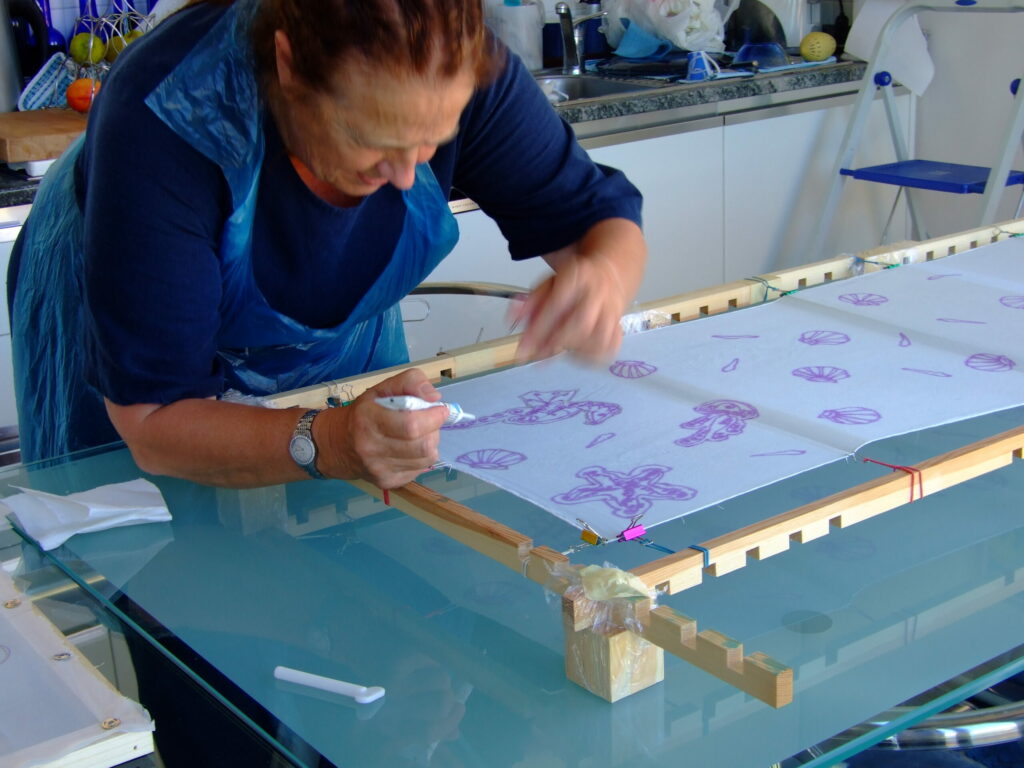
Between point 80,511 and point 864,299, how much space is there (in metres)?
0.95

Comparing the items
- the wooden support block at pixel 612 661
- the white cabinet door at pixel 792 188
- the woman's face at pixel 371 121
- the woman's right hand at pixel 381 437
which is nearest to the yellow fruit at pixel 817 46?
the white cabinet door at pixel 792 188

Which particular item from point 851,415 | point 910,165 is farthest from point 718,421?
point 910,165

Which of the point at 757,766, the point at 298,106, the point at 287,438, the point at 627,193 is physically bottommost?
the point at 757,766

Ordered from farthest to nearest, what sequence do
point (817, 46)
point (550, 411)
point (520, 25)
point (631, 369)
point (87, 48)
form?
point (817, 46) → point (520, 25) → point (87, 48) → point (631, 369) → point (550, 411)

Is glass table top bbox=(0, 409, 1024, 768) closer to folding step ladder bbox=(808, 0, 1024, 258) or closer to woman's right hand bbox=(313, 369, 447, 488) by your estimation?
woman's right hand bbox=(313, 369, 447, 488)

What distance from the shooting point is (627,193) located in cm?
135

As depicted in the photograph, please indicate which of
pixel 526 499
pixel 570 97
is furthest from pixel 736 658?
pixel 570 97

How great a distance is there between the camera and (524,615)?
914 mm

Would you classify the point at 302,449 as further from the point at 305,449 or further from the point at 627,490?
the point at 627,490

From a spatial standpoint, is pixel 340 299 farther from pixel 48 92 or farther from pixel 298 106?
pixel 48 92

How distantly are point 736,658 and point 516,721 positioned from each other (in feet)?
0.51

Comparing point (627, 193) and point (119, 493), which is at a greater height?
point (627, 193)

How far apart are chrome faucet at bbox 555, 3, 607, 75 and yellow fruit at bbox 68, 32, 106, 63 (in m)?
1.16

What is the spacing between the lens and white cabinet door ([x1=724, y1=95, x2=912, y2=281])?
3117 millimetres
